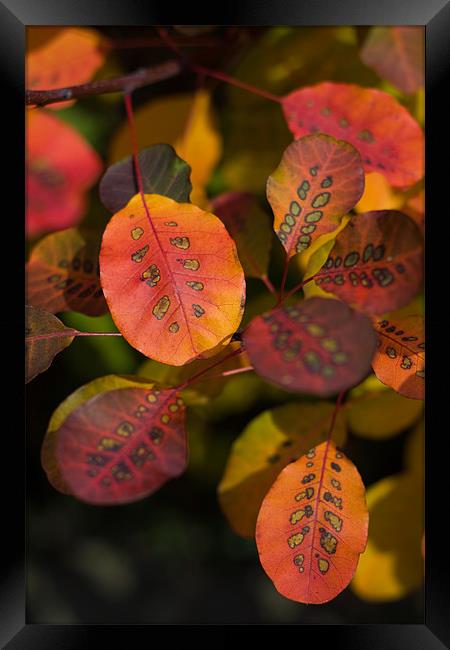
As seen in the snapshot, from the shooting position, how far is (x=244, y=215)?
621 millimetres

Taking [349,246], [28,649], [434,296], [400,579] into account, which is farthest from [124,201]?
[400,579]

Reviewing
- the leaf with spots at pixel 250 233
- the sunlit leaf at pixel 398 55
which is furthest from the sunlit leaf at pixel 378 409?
the sunlit leaf at pixel 398 55

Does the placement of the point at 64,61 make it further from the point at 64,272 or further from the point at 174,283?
the point at 174,283

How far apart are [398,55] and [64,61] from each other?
14.8 inches

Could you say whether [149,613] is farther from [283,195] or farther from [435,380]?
[283,195]

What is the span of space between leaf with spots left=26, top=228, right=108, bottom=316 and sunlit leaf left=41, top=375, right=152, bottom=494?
0.09 metres

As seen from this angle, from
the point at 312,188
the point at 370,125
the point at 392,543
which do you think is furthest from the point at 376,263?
the point at 392,543

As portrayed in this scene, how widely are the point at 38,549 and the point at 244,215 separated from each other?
971mm

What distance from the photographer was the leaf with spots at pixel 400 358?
0.48 metres

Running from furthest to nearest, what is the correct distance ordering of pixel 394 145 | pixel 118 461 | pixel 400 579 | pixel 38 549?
pixel 38 549
pixel 400 579
pixel 394 145
pixel 118 461

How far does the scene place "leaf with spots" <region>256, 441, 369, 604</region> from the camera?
48 centimetres

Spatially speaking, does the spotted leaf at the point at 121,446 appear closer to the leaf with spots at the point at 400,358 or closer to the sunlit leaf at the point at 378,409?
the leaf with spots at the point at 400,358

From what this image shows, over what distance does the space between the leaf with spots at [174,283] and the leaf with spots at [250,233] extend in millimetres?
151

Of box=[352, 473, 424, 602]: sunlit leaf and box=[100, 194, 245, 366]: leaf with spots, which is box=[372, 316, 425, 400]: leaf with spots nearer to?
box=[100, 194, 245, 366]: leaf with spots
